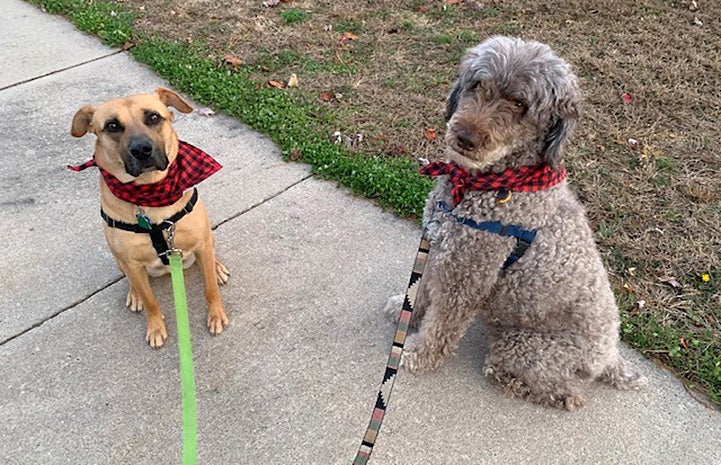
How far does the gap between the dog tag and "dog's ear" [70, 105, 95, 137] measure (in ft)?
1.75

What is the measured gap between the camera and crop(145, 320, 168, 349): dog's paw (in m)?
3.23

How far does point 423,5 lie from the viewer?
7164mm

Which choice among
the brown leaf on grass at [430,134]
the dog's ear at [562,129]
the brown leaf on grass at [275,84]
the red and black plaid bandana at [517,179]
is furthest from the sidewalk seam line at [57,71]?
the dog's ear at [562,129]

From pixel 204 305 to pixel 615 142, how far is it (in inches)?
149

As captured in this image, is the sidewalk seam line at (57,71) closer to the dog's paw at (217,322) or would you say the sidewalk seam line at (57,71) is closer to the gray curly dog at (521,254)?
the dog's paw at (217,322)

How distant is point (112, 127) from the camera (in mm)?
2787

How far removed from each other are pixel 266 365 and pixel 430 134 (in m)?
2.69

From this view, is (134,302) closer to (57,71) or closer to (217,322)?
(217,322)

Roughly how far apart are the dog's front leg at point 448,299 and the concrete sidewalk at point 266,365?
15cm

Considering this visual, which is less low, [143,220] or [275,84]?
[143,220]

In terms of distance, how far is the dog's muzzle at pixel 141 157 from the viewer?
2.69 m

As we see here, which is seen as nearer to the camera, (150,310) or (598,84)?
(150,310)

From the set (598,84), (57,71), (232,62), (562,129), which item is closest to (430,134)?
(598,84)

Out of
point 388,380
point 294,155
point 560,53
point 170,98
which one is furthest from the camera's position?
point 560,53
